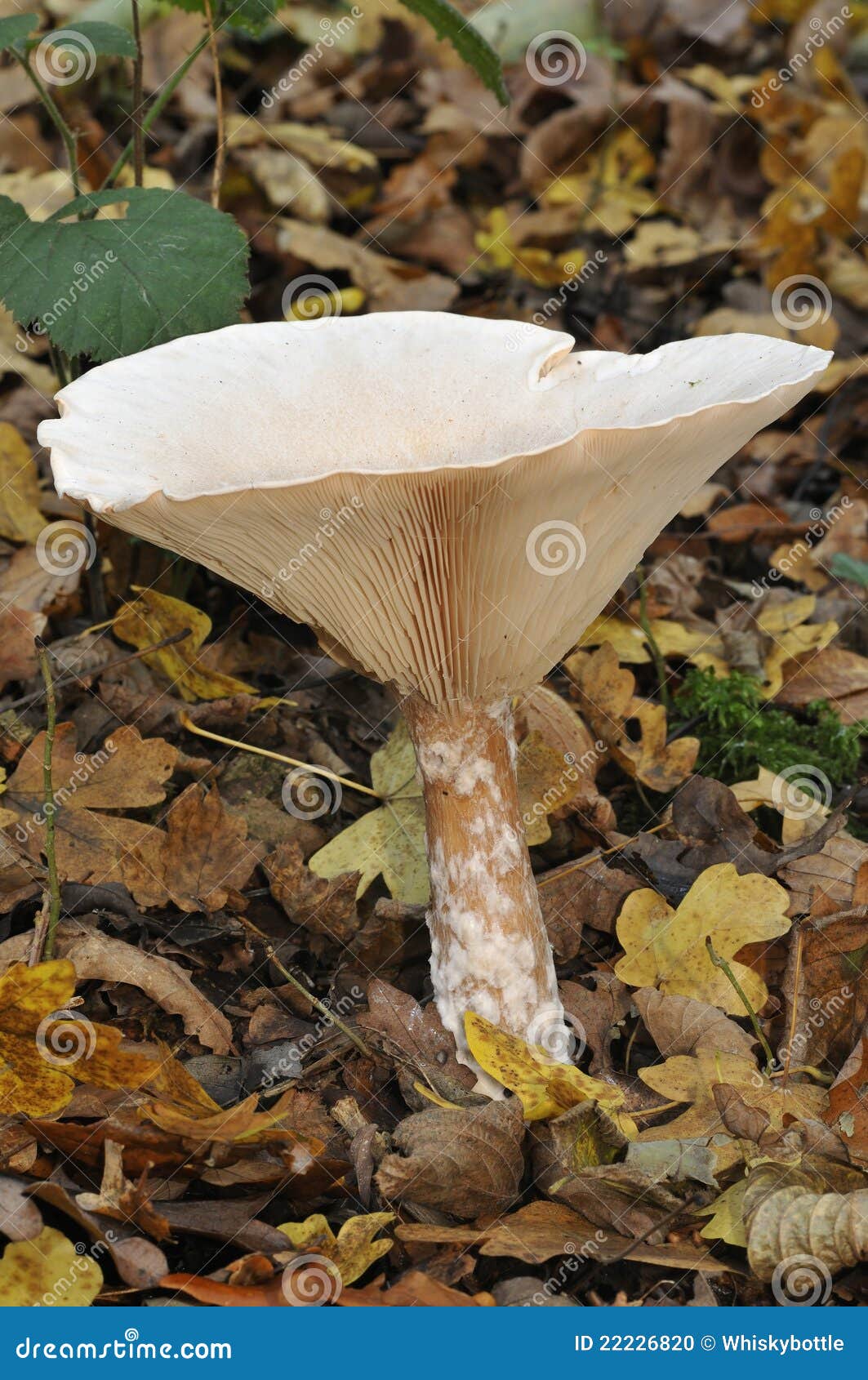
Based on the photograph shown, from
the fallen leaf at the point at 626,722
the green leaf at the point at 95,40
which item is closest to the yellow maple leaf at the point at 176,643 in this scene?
the fallen leaf at the point at 626,722

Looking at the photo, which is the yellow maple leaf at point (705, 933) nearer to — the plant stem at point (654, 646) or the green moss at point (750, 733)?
the green moss at point (750, 733)

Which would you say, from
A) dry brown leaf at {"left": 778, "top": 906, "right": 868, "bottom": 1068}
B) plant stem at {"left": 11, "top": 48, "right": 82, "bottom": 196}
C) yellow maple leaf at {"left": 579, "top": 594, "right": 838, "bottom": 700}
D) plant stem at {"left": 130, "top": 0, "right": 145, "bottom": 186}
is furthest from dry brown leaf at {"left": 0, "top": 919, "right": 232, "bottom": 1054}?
plant stem at {"left": 130, "top": 0, "right": 145, "bottom": 186}

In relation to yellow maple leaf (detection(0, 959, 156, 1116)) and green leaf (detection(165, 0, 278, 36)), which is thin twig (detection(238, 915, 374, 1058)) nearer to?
yellow maple leaf (detection(0, 959, 156, 1116))

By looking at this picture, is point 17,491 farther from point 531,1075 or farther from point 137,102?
point 531,1075

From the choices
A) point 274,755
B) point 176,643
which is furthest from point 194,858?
point 176,643

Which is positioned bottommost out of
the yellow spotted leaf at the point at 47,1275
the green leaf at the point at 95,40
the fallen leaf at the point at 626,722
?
the yellow spotted leaf at the point at 47,1275

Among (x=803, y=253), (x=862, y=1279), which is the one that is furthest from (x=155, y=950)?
(x=803, y=253)
